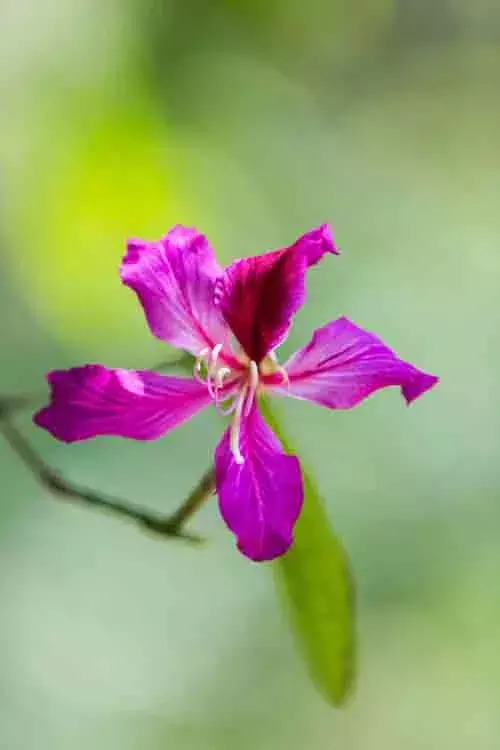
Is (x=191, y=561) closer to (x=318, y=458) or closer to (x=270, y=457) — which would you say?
(x=318, y=458)

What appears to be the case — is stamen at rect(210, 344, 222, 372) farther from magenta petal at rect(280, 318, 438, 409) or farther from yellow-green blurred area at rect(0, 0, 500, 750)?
yellow-green blurred area at rect(0, 0, 500, 750)

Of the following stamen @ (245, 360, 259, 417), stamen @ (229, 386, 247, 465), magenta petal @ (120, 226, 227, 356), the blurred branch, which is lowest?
the blurred branch

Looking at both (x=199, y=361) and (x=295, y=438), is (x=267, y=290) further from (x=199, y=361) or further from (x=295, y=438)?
(x=295, y=438)

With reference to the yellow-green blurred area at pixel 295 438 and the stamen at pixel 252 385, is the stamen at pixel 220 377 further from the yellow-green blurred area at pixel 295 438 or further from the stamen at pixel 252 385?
the yellow-green blurred area at pixel 295 438

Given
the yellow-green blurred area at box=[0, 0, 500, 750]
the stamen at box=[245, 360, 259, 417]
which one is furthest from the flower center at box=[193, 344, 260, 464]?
the yellow-green blurred area at box=[0, 0, 500, 750]

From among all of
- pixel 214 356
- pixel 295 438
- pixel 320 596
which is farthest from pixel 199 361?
pixel 295 438

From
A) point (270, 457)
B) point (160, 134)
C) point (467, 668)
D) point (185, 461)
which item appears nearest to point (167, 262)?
point (270, 457)
